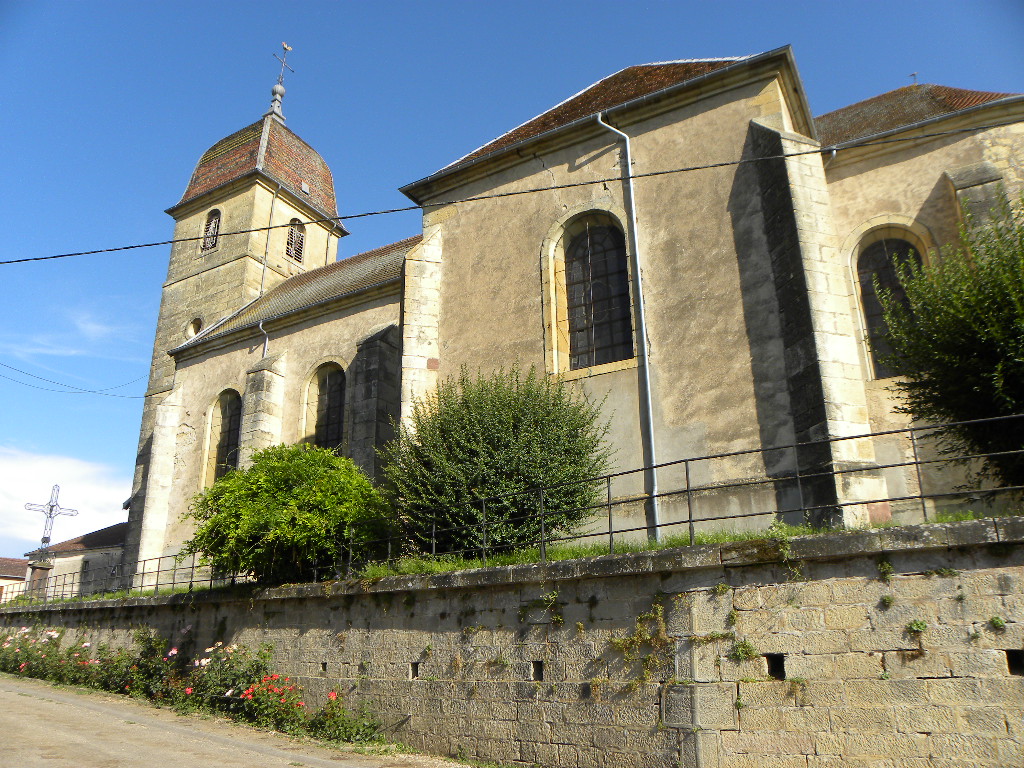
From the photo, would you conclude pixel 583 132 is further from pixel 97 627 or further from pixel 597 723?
pixel 97 627

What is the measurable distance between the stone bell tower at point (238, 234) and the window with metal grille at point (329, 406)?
28.8 feet

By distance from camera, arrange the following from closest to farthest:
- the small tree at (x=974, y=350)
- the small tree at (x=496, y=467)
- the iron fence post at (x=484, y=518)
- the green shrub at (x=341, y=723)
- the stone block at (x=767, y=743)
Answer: the stone block at (x=767, y=743) < the small tree at (x=974, y=350) < the green shrub at (x=341, y=723) < the iron fence post at (x=484, y=518) < the small tree at (x=496, y=467)

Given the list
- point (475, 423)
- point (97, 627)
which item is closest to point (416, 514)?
point (475, 423)

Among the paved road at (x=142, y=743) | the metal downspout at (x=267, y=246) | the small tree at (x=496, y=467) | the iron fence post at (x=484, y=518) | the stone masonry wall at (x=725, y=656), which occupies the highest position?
the metal downspout at (x=267, y=246)

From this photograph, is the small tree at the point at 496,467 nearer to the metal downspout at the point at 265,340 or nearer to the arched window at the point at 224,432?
the metal downspout at the point at 265,340

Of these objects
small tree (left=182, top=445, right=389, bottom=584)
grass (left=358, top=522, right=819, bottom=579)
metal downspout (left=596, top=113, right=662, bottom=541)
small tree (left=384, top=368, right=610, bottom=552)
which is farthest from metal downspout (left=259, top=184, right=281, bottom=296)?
grass (left=358, top=522, right=819, bottom=579)

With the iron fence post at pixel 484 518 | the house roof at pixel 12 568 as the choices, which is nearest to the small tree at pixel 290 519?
the iron fence post at pixel 484 518

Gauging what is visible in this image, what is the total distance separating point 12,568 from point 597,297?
50.9 metres

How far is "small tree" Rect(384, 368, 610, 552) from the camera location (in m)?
9.69

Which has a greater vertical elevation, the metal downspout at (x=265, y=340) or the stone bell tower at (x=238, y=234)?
the stone bell tower at (x=238, y=234)

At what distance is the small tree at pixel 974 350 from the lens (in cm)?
747

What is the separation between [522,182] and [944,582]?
31.1ft

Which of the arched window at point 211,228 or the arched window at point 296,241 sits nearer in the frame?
the arched window at point 211,228

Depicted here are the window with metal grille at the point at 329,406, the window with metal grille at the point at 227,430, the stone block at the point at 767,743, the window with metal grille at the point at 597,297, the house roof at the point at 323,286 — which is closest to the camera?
the stone block at the point at 767,743
